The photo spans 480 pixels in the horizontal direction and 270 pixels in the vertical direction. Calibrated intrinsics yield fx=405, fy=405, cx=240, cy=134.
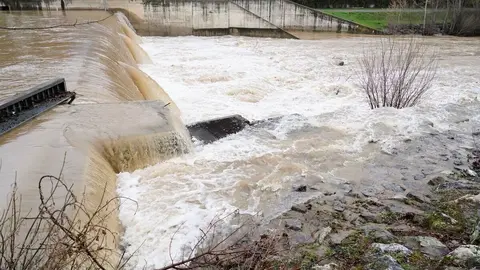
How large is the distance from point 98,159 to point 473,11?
3046 centimetres

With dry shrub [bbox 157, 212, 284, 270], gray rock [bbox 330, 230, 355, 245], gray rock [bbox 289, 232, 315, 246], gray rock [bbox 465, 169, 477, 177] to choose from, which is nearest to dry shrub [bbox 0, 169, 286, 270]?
dry shrub [bbox 157, 212, 284, 270]

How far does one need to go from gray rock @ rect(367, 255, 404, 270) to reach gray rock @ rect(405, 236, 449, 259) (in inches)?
19.1

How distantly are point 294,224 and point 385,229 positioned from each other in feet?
3.73

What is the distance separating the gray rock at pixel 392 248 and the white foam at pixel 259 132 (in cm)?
164

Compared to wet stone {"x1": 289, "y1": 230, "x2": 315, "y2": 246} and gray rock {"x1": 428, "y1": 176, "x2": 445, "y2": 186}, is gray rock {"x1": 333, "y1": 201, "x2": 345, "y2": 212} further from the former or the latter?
gray rock {"x1": 428, "y1": 176, "x2": 445, "y2": 186}

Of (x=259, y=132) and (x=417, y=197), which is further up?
(x=259, y=132)

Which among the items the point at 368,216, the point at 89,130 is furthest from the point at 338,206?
the point at 89,130

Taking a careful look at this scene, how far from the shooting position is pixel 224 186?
6.54 meters

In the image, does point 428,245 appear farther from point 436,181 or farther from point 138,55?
point 138,55

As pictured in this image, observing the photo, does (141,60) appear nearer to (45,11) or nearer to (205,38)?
(205,38)

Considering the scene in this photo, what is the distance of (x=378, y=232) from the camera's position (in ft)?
16.2

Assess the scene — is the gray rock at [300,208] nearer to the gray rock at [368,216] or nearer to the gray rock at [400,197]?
the gray rock at [368,216]

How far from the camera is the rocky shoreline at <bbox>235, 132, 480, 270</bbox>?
4254 millimetres

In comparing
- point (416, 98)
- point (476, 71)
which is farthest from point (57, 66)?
point (476, 71)
